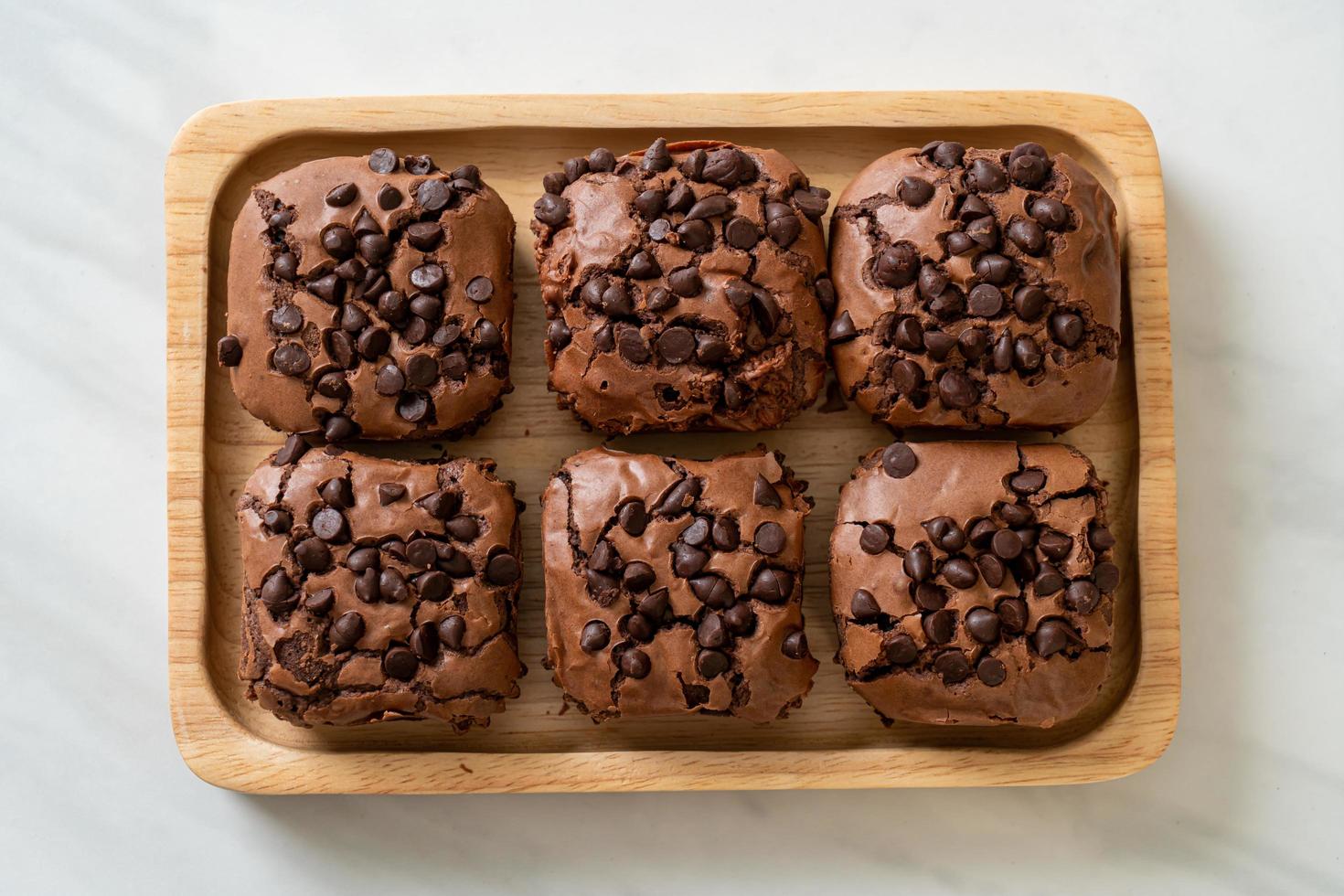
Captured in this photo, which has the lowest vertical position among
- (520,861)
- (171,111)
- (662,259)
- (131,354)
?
(520,861)

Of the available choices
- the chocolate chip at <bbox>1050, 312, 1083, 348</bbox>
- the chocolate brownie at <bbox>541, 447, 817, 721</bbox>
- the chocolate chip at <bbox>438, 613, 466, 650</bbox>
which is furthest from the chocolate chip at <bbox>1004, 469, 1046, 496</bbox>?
the chocolate chip at <bbox>438, 613, 466, 650</bbox>

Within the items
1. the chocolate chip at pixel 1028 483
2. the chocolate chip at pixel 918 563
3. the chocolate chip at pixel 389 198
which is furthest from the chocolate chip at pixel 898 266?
→ the chocolate chip at pixel 389 198

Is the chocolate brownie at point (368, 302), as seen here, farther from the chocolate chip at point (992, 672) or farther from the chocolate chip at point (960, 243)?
the chocolate chip at point (992, 672)

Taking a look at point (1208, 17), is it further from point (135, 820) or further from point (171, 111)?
point (135, 820)

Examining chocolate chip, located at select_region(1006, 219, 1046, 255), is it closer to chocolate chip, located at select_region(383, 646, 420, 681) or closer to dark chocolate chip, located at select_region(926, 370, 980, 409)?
dark chocolate chip, located at select_region(926, 370, 980, 409)

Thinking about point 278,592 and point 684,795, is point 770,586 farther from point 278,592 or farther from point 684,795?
point 278,592

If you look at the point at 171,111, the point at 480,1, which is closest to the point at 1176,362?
the point at 480,1
